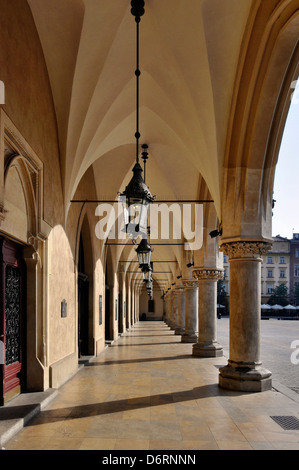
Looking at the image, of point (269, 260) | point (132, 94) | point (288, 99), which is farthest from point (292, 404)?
point (269, 260)

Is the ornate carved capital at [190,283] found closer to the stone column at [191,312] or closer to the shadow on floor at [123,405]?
the stone column at [191,312]

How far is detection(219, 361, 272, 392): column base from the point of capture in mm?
7695

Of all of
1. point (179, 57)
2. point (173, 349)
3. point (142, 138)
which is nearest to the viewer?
point (179, 57)

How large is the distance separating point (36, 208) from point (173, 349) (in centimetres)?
919

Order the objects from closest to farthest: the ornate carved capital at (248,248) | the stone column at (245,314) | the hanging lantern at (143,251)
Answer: the stone column at (245,314), the ornate carved capital at (248,248), the hanging lantern at (143,251)

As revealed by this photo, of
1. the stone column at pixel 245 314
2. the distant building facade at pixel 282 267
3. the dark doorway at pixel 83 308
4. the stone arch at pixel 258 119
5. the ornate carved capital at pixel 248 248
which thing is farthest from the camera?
the distant building facade at pixel 282 267

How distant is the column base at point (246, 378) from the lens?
7.70 m

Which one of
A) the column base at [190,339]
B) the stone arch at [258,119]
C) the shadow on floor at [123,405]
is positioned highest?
the stone arch at [258,119]

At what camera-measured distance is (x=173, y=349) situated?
1491 cm

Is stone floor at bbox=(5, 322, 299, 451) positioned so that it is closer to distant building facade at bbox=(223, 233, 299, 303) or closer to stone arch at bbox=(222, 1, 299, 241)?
stone arch at bbox=(222, 1, 299, 241)

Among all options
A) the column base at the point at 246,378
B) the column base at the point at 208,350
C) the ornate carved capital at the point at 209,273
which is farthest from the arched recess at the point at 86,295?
the column base at the point at 246,378

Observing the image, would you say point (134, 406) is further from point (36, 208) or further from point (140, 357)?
point (140, 357)

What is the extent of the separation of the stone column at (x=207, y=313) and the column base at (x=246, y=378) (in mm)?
4598

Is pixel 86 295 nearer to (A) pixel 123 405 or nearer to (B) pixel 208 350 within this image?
(B) pixel 208 350
